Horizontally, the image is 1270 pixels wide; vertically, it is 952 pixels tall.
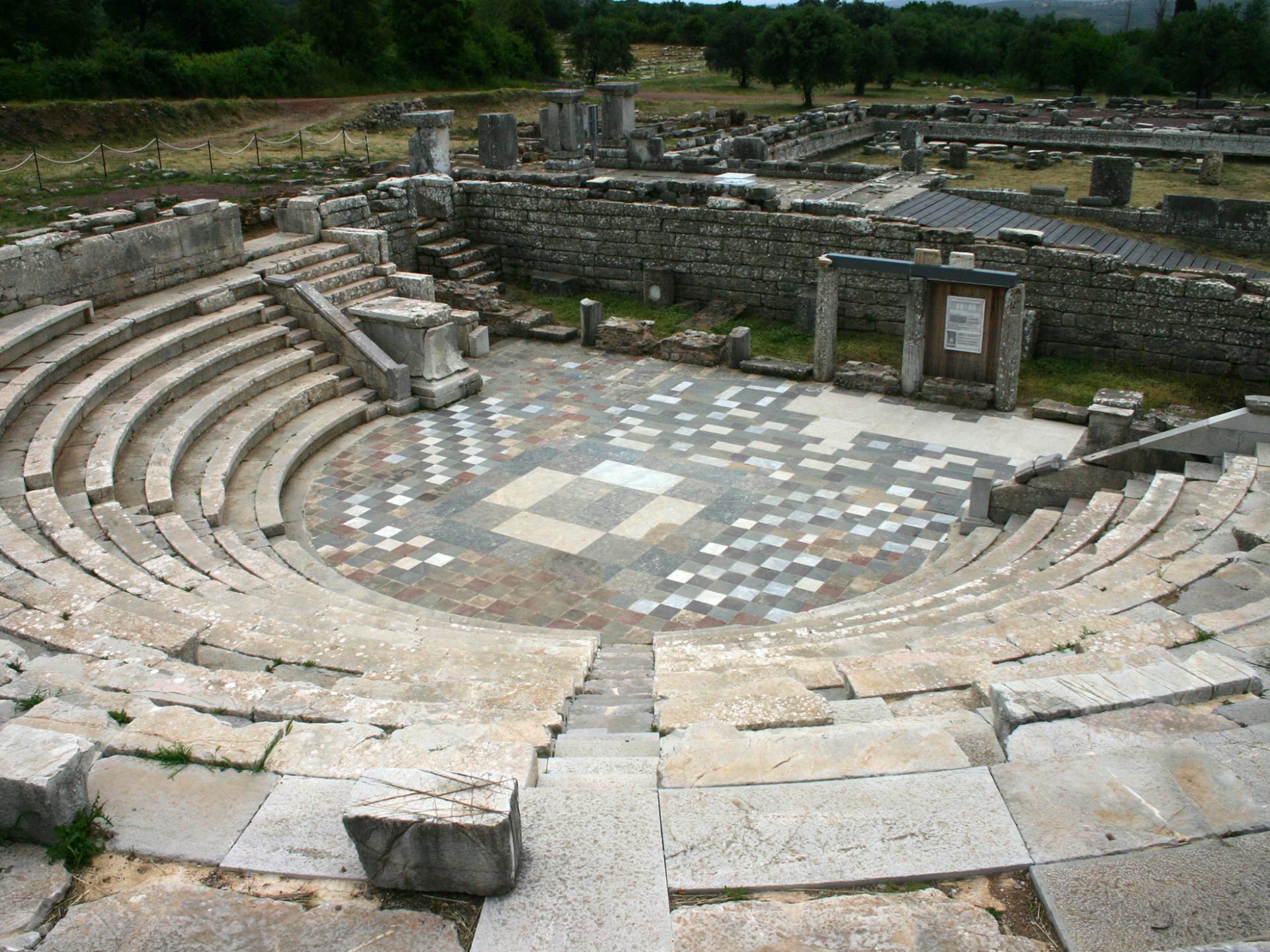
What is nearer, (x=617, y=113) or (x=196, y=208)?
(x=196, y=208)

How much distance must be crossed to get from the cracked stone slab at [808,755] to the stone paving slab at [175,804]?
5.36 ft

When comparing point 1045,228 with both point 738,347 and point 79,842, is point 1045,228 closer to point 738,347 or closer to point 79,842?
point 738,347

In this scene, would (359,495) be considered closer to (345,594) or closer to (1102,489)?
(345,594)

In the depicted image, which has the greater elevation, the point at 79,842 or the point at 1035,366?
the point at 79,842

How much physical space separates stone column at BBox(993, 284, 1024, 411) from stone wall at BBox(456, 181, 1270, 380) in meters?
1.98

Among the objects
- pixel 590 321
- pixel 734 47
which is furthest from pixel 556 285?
pixel 734 47

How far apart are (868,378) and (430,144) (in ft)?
32.0

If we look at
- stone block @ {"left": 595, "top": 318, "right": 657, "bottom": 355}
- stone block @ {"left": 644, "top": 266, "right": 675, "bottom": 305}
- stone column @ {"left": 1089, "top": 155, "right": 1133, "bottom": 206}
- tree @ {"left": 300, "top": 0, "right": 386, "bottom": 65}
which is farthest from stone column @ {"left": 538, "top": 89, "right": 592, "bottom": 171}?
tree @ {"left": 300, "top": 0, "right": 386, "bottom": 65}

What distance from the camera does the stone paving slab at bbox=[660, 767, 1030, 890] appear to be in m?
3.57

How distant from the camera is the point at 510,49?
4262 centimetres

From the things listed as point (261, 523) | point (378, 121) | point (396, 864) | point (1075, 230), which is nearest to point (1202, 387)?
point (1075, 230)

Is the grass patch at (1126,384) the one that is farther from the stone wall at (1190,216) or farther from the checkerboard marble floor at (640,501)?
the stone wall at (1190,216)

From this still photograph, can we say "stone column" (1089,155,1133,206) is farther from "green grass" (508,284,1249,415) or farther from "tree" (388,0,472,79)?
"tree" (388,0,472,79)

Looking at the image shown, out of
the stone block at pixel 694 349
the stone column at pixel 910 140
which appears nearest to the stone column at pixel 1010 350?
the stone block at pixel 694 349
